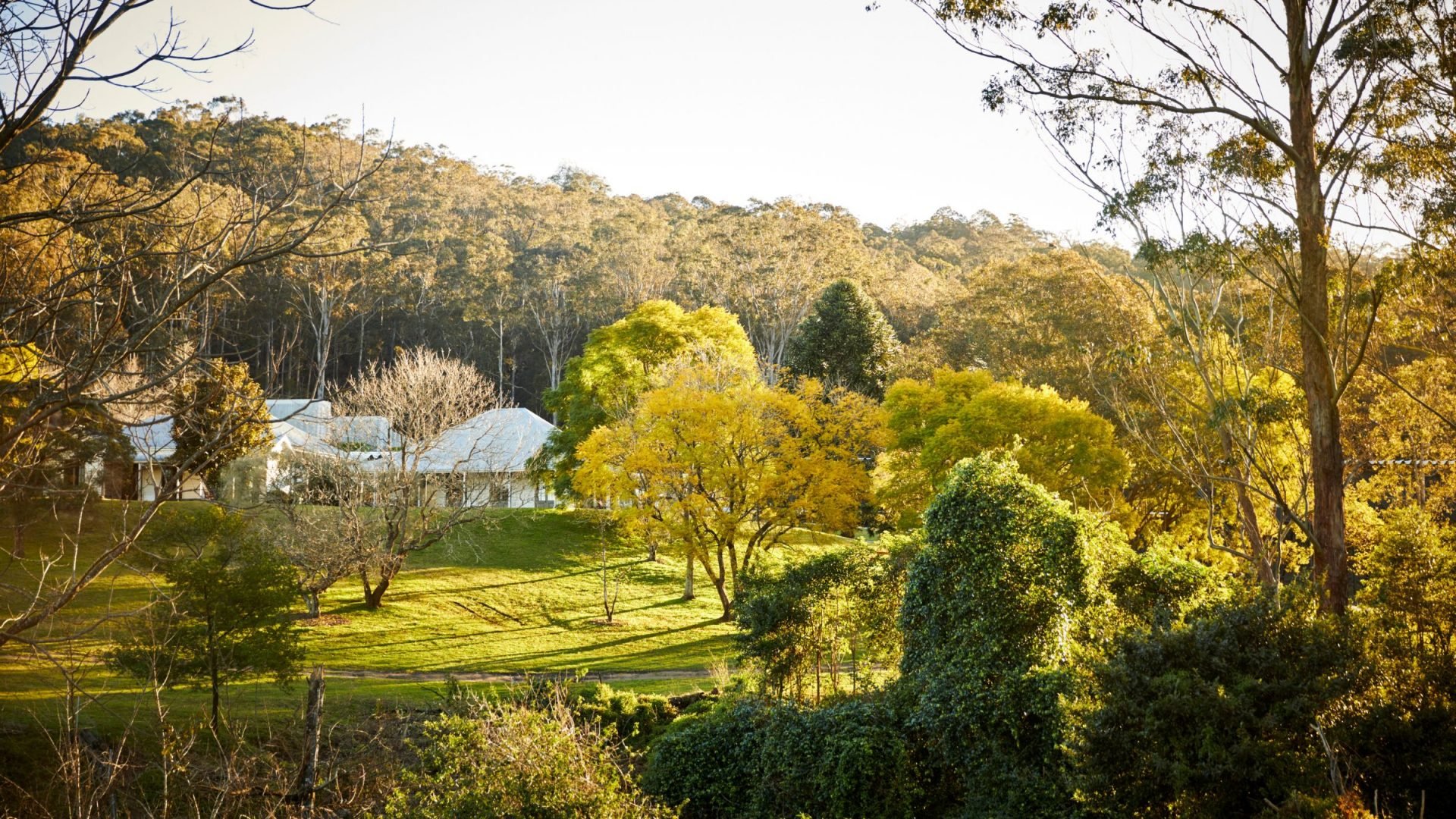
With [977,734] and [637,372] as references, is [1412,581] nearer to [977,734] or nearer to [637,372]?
[977,734]

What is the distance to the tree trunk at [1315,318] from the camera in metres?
12.4

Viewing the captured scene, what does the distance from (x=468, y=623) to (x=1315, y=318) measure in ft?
72.9

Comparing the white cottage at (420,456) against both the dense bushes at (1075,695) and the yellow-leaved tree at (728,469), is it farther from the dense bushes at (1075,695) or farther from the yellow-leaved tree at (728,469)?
the dense bushes at (1075,695)

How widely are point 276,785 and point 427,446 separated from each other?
13.9 meters

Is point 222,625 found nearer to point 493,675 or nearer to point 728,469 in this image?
point 493,675

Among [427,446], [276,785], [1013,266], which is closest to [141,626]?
[276,785]

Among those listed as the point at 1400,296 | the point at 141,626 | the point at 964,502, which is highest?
the point at 1400,296

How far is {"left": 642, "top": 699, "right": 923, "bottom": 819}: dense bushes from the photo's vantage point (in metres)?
13.4

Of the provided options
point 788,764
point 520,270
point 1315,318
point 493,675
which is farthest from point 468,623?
point 520,270

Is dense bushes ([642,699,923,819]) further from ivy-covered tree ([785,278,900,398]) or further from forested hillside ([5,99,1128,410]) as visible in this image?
forested hillside ([5,99,1128,410])

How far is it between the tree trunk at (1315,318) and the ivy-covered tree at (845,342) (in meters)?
26.2

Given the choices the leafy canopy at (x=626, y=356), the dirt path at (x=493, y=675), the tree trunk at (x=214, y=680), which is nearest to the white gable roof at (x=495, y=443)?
the leafy canopy at (x=626, y=356)

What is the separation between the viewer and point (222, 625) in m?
17.2

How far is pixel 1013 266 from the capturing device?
3931 centimetres
